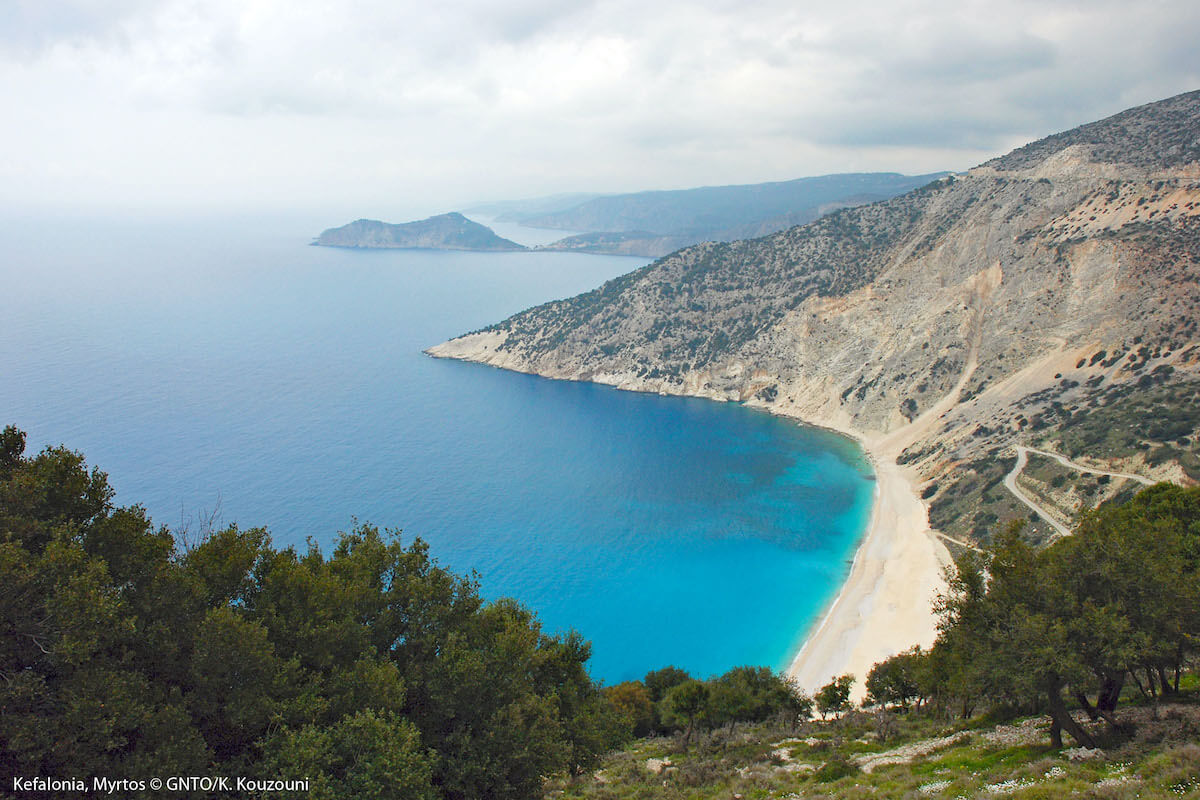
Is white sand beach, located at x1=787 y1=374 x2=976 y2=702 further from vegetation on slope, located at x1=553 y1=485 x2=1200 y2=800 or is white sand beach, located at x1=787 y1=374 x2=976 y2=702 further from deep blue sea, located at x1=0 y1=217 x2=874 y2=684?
vegetation on slope, located at x1=553 y1=485 x2=1200 y2=800

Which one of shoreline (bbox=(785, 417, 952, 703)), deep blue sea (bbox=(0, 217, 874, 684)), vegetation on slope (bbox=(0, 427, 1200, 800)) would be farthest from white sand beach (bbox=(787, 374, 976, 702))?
vegetation on slope (bbox=(0, 427, 1200, 800))

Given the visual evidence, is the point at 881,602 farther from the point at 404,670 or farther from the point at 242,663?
the point at 242,663

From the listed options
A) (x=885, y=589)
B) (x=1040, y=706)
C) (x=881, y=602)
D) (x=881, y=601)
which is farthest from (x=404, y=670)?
(x=885, y=589)

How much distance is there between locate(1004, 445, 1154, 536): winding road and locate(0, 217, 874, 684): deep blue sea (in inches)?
552

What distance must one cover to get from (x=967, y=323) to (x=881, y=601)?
5471 centimetres

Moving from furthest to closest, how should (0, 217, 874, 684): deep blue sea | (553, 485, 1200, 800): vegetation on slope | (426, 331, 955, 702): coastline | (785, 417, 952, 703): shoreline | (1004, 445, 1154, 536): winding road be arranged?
(0, 217, 874, 684): deep blue sea < (1004, 445, 1154, 536): winding road < (426, 331, 955, 702): coastline < (785, 417, 952, 703): shoreline < (553, 485, 1200, 800): vegetation on slope

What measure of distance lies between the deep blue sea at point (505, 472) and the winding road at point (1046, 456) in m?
14.0

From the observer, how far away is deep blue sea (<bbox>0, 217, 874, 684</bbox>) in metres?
55.8

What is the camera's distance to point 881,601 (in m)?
53.8

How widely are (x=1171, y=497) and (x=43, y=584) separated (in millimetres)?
43244

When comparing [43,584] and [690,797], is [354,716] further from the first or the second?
[690,797]

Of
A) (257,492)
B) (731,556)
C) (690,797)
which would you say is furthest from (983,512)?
(257,492)

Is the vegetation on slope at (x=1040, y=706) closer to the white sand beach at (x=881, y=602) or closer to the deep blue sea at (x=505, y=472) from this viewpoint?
the white sand beach at (x=881, y=602)

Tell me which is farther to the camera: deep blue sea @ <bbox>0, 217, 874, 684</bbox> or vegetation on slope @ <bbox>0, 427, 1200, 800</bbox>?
deep blue sea @ <bbox>0, 217, 874, 684</bbox>
